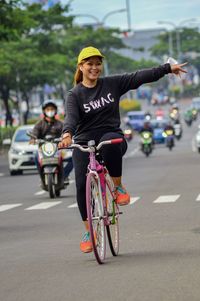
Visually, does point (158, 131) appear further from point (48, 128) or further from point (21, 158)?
point (48, 128)

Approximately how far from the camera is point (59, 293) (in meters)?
8.37

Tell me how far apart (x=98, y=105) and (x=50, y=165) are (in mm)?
10984

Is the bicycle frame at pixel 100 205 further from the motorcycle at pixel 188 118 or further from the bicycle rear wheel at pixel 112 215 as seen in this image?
the motorcycle at pixel 188 118

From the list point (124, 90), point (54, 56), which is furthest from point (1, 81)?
point (124, 90)

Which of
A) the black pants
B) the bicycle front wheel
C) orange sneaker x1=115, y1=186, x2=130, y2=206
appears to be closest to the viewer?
the bicycle front wheel

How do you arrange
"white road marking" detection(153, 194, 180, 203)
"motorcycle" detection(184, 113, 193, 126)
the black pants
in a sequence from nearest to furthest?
the black pants → "white road marking" detection(153, 194, 180, 203) → "motorcycle" detection(184, 113, 193, 126)

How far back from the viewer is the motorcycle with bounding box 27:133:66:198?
2141 cm

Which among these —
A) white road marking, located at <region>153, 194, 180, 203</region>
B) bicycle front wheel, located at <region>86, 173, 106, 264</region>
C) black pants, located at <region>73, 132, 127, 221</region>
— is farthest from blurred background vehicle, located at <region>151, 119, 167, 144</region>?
bicycle front wheel, located at <region>86, 173, 106, 264</region>

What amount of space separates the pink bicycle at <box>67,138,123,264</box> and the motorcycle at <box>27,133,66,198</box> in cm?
1063

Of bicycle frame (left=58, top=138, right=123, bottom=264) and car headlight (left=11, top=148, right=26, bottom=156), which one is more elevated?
bicycle frame (left=58, top=138, right=123, bottom=264)

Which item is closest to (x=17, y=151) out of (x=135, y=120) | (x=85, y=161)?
(x=85, y=161)

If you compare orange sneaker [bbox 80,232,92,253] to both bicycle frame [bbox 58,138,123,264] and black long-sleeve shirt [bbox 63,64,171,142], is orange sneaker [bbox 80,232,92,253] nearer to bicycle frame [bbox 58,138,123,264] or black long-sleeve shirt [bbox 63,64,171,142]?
bicycle frame [bbox 58,138,123,264]

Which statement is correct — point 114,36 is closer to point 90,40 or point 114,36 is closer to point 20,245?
point 90,40

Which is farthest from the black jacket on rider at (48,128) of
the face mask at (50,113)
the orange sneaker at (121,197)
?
the orange sneaker at (121,197)
